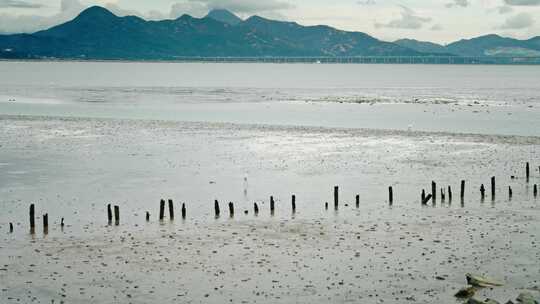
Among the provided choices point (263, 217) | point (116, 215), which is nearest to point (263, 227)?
point (263, 217)

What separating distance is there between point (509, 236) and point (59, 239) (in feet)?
74.6

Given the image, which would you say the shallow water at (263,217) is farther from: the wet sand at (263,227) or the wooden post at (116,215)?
the wooden post at (116,215)

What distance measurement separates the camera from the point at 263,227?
120 ft

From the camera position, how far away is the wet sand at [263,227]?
2714 centimetres

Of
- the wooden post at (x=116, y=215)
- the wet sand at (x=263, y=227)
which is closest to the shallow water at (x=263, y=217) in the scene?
the wet sand at (x=263, y=227)

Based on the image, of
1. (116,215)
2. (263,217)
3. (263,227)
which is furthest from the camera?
(263,217)

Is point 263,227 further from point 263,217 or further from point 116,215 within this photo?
point 116,215

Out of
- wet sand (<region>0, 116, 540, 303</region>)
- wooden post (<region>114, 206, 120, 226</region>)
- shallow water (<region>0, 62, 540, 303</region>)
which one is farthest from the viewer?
wooden post (<region>114, 206, 120, 226</region>)

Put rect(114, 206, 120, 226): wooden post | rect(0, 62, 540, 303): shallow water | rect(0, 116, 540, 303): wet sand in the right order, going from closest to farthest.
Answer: rect(0, 116, 540, 303): wet sand
rect(0, 62, 540, 303): shallow water
rect(114, 206, 120, 226): wooden post

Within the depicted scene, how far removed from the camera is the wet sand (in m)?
27.1

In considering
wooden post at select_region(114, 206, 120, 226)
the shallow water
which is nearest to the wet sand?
the shallow water

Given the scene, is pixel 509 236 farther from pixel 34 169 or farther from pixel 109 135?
pixel 109 135

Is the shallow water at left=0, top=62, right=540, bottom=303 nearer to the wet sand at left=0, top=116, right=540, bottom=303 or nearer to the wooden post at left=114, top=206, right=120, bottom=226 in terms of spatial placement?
the wet sand at left=0, top=116, right=540, bottom=303

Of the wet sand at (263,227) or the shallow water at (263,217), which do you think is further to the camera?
the shallow water at (263,217)
